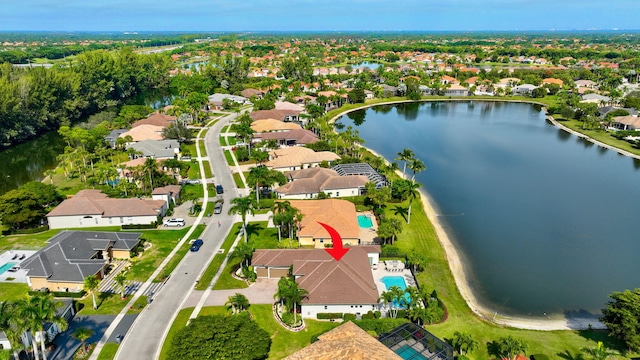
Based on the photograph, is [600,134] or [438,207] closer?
[438,207]

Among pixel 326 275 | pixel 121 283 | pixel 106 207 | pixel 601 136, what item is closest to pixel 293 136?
pixel 106 207

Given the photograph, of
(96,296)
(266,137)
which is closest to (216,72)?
(266,137)

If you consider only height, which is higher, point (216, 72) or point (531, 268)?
point (216, 72)

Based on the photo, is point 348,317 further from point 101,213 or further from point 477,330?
point 101,213

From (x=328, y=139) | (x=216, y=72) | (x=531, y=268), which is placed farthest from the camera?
(x=216, y=72)

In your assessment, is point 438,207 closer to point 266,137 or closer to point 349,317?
point 349,317

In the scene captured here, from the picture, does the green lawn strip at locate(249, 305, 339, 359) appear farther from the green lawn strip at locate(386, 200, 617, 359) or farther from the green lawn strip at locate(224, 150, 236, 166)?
the green lawn strip at locate(224, 150, 236, 166)

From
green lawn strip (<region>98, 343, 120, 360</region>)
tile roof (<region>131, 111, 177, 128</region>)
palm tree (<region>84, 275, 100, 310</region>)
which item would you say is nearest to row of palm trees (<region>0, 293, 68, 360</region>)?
green lawn strip (<region>98, 343, 120, 360</region>)
